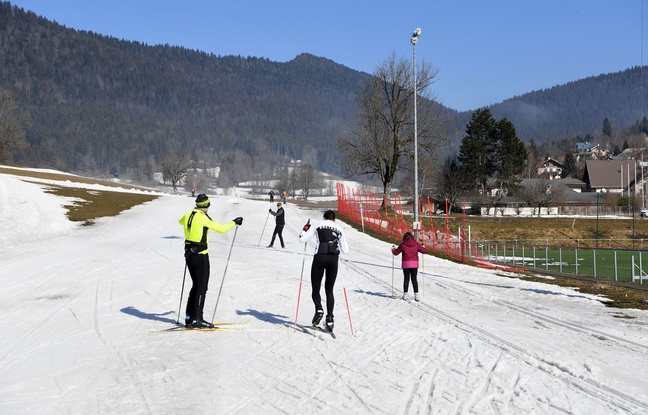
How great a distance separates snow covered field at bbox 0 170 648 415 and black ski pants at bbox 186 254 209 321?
1.40 feet

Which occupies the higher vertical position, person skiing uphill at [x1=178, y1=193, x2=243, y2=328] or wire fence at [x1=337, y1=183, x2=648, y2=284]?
person skiing uphill at [x1=178, y1=193, x2=243, y2=328]

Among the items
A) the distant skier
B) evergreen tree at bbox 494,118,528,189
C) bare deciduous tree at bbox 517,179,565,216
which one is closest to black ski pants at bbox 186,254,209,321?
the distant skier

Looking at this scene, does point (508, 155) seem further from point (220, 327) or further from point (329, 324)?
point (220, 327)

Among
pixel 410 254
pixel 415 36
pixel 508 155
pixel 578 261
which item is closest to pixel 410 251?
pixel 410 254

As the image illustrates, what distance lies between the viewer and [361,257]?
25.0 m

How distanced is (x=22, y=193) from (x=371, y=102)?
28.0 metres

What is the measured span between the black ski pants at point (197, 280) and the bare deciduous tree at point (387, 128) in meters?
41.6

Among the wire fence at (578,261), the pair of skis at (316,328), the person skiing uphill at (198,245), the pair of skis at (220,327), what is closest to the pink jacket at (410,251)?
the pair of skis at (316,328)

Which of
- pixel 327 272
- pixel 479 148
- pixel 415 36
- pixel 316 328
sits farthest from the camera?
pixel 479 148

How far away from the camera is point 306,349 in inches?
365

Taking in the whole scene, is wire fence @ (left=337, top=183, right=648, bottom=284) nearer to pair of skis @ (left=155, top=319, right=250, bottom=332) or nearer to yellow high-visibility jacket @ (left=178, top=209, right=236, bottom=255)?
pair of skis @ (left=155, top=319, right=250, bottom=332)

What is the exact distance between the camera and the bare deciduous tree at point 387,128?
52656 millimetres

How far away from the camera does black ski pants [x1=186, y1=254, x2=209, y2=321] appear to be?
1015 cm

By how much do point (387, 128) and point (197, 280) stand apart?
45.5 metres
